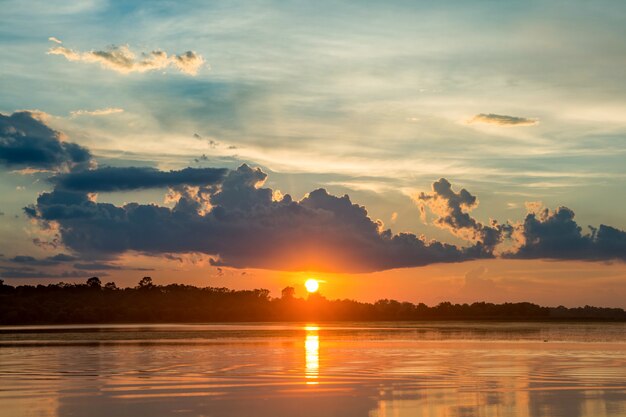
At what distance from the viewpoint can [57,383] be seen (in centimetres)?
3978

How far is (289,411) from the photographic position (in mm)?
30062

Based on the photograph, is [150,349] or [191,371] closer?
[191,371]

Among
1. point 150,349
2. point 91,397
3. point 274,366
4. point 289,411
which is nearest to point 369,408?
point 289,411

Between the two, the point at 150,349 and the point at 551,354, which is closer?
the point at 551,354

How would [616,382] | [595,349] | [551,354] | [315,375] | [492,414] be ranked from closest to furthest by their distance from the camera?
[492,414], [616,382], [315,375], [551,354], [595,349]

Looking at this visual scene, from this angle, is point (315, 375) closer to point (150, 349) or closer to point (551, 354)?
point (551, 354)

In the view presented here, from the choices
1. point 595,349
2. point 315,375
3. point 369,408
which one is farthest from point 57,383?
point 595,349

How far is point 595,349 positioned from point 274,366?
3091 centimetres

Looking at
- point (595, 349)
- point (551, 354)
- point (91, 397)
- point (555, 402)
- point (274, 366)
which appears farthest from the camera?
point (595, 349)

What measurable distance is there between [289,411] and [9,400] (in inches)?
461

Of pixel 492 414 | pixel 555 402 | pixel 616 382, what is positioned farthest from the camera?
pixel 616 382

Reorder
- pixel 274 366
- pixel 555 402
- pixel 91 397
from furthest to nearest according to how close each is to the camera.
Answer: pixel 274 366, pixel 91 397, pixel 555 402

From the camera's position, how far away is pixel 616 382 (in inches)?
1549

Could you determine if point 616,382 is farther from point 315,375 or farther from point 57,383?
point 57,383
